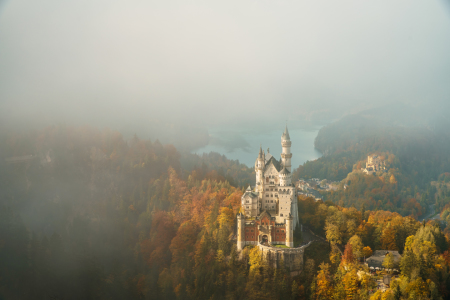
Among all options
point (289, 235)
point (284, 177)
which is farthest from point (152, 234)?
point (289, 235)

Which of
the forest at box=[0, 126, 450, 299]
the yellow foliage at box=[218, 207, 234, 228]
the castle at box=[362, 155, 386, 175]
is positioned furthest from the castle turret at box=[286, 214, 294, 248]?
the castle at box=[362, 155, 386, 175]

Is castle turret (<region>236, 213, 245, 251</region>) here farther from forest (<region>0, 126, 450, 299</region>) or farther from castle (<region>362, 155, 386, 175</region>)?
castle (<region>362, 155, 386, 175</region>)

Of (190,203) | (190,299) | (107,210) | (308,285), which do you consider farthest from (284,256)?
(107,210)

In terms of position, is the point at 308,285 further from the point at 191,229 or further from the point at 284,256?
the point at 191,229

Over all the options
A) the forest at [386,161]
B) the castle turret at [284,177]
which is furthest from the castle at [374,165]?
the castle turret at [284,177]

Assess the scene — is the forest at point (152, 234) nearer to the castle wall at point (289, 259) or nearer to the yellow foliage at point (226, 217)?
the yellow foliage at point (226, 217)
